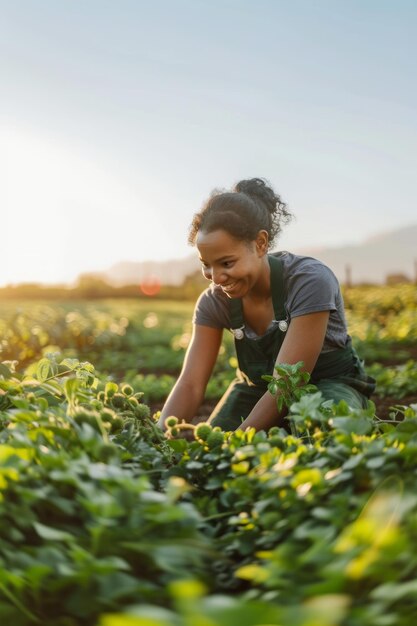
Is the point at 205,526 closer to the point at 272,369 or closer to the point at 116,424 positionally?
the point at 116,424

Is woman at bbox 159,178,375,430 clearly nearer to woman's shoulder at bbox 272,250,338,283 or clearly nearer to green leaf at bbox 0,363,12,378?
woman's shoulder at bbox 272,250,338,283

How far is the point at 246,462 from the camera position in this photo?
1494 millimetres

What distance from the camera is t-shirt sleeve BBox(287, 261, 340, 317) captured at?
312 cm

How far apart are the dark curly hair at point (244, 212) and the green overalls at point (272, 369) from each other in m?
0.22

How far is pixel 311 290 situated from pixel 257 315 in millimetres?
367

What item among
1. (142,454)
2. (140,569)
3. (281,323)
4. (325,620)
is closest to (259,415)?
(281,323)

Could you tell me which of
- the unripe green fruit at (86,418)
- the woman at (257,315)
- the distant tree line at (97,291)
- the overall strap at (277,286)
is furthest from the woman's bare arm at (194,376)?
the distant tree line at (97,291)

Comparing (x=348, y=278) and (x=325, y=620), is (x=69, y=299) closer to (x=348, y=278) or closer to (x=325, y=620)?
(x=348, y=278)

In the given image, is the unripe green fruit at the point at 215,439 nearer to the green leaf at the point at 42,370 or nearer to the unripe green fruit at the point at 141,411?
the unripe green fruit at the point at 141,411

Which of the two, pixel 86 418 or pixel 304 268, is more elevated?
pixel 304 268

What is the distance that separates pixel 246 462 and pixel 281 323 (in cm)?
184

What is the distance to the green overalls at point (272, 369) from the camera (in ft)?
10.8

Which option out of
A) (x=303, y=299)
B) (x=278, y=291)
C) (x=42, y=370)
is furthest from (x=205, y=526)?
(x=278, y=291)

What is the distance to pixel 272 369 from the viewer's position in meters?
3.45
